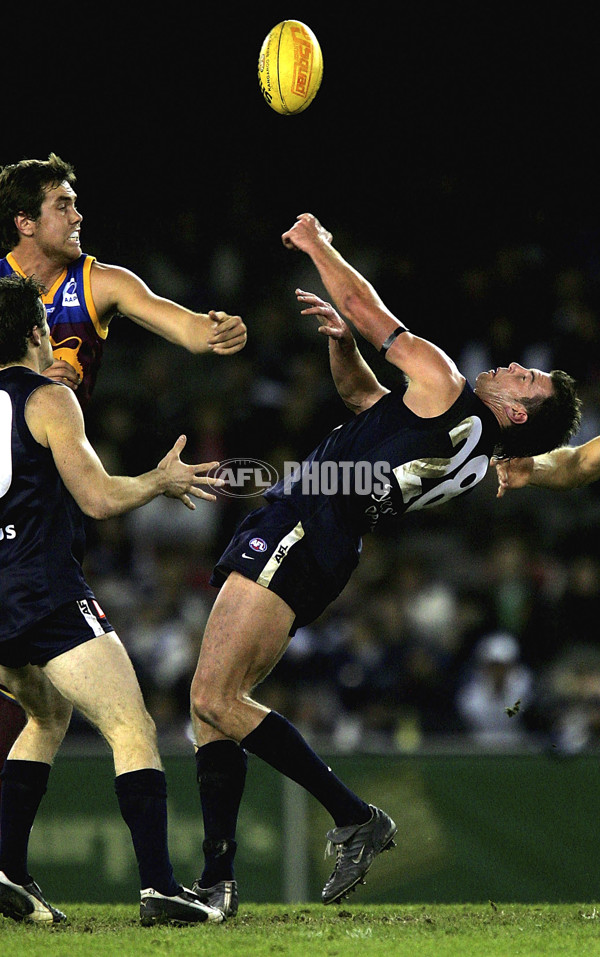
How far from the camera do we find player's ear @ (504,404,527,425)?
15.7ft

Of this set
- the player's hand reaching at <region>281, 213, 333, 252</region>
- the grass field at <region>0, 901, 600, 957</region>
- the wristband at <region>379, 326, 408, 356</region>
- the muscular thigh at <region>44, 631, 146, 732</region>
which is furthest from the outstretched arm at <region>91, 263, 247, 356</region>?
the grass field at <region>0, 901, 600, 957</region>

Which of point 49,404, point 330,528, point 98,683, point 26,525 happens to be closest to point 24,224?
point 49,404

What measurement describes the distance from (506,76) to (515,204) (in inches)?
48.2

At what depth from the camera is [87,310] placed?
5129 mm

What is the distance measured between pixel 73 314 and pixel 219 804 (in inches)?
80.3

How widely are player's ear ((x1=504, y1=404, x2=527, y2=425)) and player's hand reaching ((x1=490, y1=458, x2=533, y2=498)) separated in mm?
410

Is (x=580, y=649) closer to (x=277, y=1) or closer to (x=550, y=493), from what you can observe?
(x=550, y=493)

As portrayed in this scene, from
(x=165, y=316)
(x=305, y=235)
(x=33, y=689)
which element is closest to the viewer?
(x=33, y=689)

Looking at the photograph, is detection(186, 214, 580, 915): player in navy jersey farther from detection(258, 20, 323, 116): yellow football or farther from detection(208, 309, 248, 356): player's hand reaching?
detection(258, 20, 323, 116): yellow football

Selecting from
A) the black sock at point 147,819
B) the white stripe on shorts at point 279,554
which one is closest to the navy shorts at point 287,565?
the white stripe on shorts at point 279,554

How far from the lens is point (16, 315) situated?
4258 millimetres

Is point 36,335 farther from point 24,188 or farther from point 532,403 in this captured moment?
point 532,403

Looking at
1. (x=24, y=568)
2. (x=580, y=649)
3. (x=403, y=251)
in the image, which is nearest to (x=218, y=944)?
(x=24, y=568)

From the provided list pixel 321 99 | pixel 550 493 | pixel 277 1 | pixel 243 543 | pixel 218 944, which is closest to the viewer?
pixel 218 944
